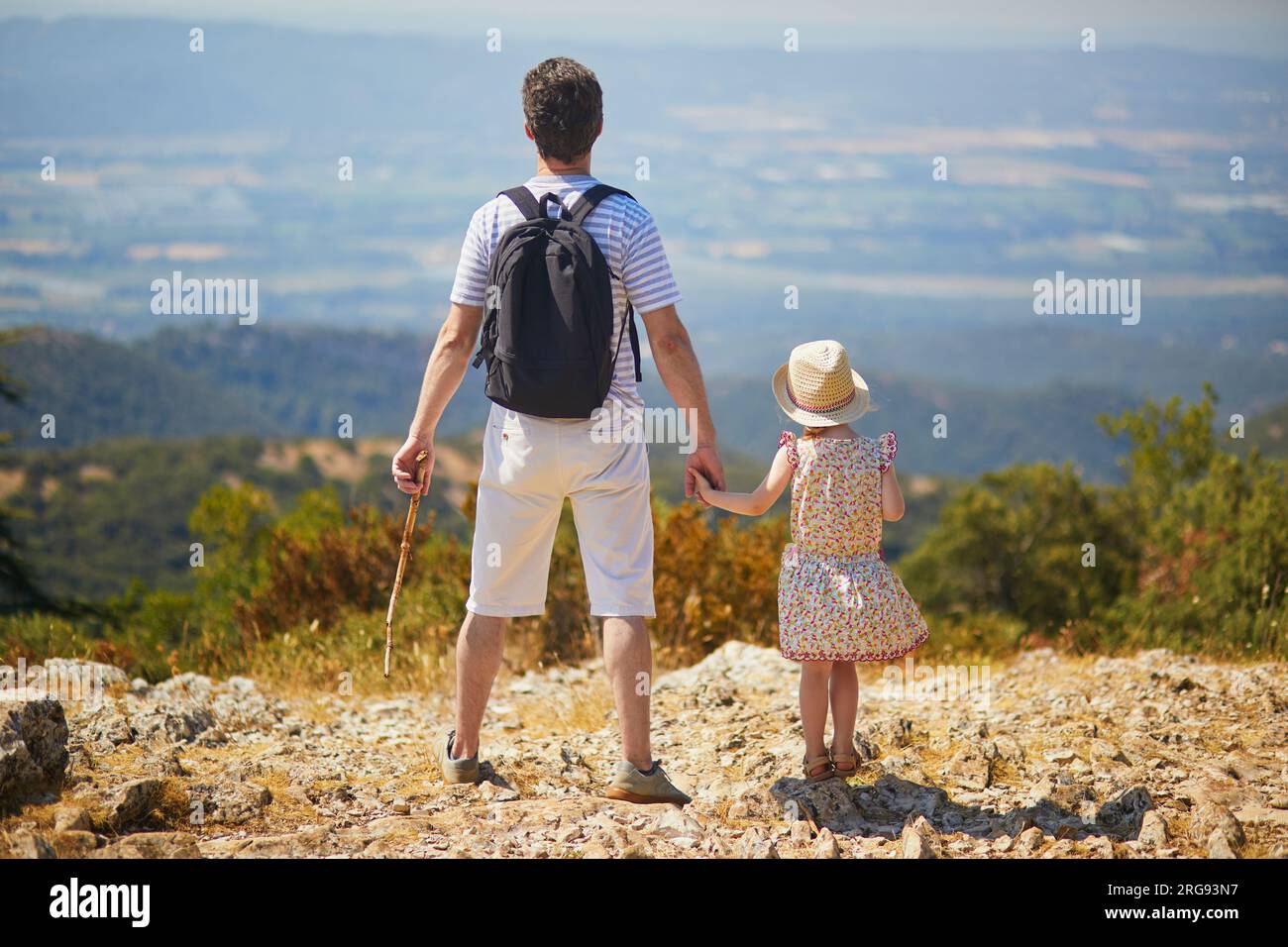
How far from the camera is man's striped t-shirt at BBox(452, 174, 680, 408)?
367 centimetres

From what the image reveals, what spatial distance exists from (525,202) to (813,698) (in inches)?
70.4

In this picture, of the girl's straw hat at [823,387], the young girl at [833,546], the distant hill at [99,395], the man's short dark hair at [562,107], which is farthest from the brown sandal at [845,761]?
the distant hill at [99,395]

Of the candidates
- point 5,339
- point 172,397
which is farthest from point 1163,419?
point 172,397

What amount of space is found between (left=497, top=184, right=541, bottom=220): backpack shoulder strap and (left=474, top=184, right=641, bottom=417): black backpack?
0.06 metres

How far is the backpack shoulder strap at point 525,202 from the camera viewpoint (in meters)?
3.69

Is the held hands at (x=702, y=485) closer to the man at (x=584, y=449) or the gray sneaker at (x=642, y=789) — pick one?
the man at (x=584, y=449)

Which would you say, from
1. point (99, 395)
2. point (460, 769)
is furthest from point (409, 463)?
point (99, 395)

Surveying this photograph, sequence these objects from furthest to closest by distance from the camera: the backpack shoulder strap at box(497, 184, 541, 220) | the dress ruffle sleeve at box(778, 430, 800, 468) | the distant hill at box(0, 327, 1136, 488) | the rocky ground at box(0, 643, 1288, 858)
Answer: the distant hill at box(0, 327, 1136, 488), the dress ruffle sleeve at box(778, 430, 800, 468), the backpack shoulder strap at box(497, 184, 541, 220), the rocky ground at box(0, 643, 1288, 858)

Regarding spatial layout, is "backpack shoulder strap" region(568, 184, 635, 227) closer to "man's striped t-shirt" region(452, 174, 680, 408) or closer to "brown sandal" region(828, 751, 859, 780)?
"man's striped t-shirt" region(452, 174, 680, 408)

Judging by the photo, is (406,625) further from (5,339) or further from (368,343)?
(368,343)

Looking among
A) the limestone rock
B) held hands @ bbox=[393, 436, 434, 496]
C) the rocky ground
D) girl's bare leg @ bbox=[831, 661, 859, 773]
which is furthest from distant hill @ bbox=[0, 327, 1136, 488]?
girl's bare leg @ bbox=[831, 661, 859, 773]

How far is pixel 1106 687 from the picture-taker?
213 inches

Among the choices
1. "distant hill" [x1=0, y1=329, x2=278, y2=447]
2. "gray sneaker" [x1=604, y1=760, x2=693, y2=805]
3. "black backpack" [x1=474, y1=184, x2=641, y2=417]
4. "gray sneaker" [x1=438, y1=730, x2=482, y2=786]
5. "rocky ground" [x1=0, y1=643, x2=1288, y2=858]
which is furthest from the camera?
"distant hill" [x1=0, y1=329, x2=278, y2=447]

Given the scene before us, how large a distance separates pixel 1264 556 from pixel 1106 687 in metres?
3.27
